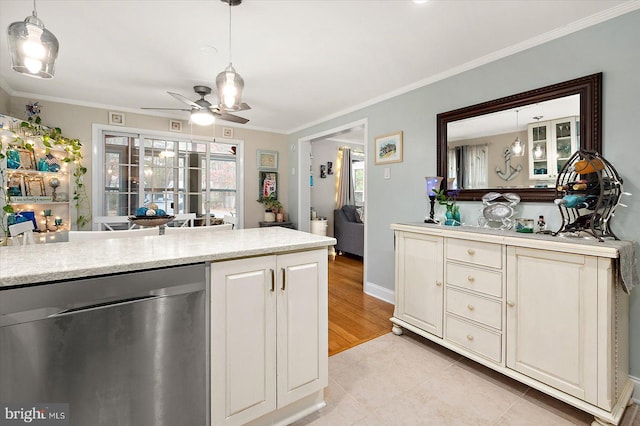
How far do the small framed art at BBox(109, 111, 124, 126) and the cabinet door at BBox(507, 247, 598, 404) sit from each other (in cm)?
486

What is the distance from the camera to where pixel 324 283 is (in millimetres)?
1611

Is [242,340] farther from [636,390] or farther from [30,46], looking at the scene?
[636,390]

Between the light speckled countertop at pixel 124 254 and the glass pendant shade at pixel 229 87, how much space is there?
979 mm

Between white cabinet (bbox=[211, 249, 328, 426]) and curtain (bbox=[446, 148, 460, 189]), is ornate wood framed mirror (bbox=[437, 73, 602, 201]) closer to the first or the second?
curtain (bbox=[446, 148, 460, 189])

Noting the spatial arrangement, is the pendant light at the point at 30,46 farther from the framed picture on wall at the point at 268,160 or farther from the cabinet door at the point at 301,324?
the framed picture on wall at the point at 268,160

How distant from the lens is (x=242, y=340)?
1351 millimetres

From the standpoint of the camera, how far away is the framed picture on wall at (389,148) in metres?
3.24

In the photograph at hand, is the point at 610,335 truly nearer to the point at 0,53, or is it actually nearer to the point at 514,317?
the point at 514,317

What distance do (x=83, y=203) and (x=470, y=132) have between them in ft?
15.5

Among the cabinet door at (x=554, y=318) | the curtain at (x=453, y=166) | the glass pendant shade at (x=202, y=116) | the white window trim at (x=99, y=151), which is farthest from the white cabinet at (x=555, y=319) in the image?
the white window trim at (x=99, y=151)

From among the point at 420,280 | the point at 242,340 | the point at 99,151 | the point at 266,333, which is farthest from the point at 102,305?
the point at 99,151

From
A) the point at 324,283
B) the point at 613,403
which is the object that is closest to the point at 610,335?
the point at 613,403

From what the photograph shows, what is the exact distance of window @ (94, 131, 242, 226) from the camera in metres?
Result: 4.15

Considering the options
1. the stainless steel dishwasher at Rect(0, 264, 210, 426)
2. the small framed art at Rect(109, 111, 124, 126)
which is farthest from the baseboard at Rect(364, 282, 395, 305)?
the small framed art at Rect(109, 111, 124, 126)
